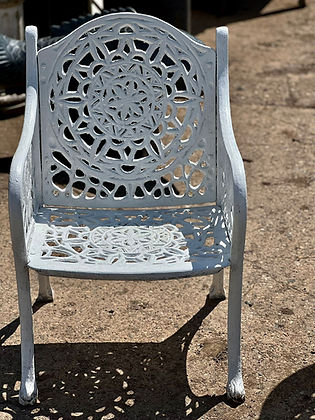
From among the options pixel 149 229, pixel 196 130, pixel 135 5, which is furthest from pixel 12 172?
pixel 135 5

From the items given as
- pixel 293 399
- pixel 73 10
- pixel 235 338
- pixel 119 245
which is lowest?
pixel 293 399

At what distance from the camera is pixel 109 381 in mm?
3602

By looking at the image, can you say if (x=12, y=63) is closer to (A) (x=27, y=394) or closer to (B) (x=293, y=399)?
(A) (x=27, y=394)

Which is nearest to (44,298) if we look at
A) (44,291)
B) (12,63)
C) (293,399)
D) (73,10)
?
(44,291)

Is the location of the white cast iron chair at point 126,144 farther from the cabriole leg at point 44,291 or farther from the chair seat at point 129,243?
the cabriole leg at point 44,291

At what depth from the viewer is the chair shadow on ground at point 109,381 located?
Result: 3.43 metres

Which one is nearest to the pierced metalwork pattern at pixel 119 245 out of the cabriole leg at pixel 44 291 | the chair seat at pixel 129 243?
the chair seat at pixel 129 243

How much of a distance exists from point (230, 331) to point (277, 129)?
282 cm

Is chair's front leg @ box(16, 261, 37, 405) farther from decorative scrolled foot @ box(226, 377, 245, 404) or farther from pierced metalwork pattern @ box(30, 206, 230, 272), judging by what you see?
decorative scrolled foot @ box(226, 377, 245, 404)

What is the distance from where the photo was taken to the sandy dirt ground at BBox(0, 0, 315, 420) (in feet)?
11.4

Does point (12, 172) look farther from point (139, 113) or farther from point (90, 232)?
point (139, 113)

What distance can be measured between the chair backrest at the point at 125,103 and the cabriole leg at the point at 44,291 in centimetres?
41

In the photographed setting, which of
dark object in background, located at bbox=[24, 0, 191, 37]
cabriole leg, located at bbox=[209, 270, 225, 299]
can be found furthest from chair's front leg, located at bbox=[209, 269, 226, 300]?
dark object in background, located at bbox=[24, 0, 191, 37]

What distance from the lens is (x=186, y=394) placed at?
11.5ft
